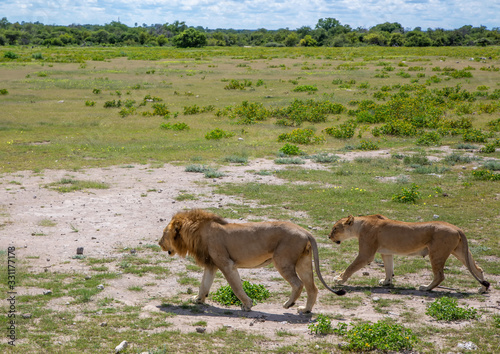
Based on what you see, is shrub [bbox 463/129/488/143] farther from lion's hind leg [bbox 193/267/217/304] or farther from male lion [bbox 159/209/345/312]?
lion's hind leg [bbox 193/267/217/304]

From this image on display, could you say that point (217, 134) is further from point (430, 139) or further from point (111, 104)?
point (111, 104)

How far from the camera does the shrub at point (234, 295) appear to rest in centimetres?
812

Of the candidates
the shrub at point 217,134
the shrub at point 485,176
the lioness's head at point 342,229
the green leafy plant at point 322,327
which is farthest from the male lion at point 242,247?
the shrub at point 217,134

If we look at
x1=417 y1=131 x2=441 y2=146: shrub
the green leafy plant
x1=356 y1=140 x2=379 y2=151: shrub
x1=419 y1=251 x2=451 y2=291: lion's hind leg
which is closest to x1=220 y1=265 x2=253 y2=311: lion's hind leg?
the green leafy plant

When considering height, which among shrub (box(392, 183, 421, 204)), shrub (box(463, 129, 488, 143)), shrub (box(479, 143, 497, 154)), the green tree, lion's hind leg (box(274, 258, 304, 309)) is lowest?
shrub (box(392, 183, 421, 204))

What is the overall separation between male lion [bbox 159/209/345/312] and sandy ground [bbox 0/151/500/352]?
0.47m

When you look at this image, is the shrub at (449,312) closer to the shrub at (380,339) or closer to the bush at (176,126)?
the shrub at (380,339)

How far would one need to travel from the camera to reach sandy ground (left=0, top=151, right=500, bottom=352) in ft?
25.2

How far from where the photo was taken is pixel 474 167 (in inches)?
698

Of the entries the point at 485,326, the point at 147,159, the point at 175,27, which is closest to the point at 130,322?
the point at 485,326

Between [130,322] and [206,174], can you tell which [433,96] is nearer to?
[206,174]

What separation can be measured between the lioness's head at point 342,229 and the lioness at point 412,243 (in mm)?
33

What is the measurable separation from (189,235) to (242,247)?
0.86m

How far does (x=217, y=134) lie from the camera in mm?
22734
